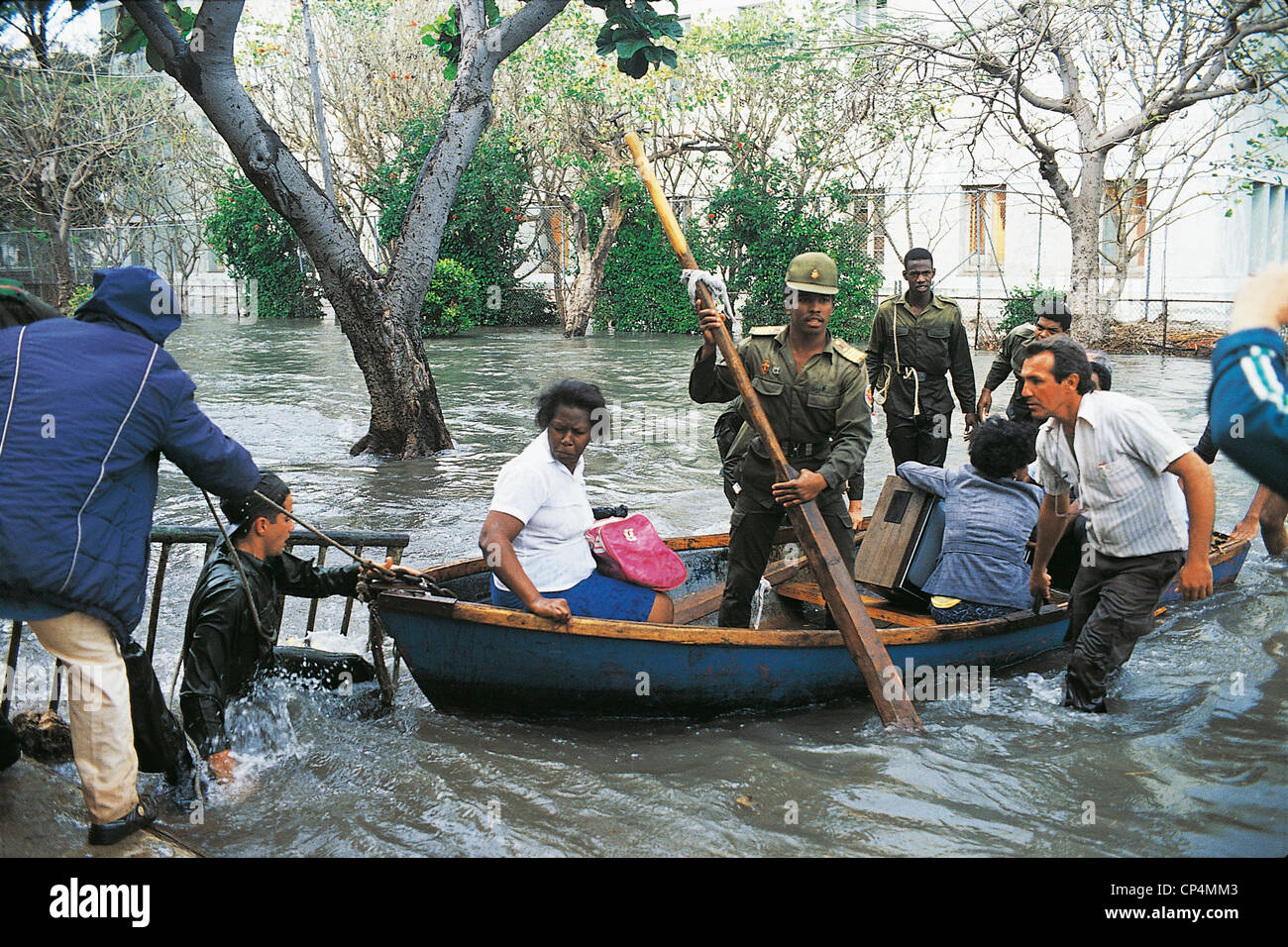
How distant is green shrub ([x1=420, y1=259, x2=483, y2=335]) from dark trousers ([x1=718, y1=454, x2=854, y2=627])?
1800cm

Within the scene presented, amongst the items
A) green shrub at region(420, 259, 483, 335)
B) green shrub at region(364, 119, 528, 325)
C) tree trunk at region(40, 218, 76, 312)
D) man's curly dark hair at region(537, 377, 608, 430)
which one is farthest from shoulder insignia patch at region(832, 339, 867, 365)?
tree trunk at region(40, 218, 76, 312)

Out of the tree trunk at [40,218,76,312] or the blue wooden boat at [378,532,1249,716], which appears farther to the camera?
the tree trunk at [40,218,76,312]

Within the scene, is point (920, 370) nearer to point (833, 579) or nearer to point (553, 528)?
point (833, 579)

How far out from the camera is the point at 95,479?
3.48 meters

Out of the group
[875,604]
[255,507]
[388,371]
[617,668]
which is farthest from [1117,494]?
[388,371]

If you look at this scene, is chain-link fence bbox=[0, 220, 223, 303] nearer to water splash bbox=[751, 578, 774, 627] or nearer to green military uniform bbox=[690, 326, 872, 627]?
water splash bbox=[751, 578, 774, 627]

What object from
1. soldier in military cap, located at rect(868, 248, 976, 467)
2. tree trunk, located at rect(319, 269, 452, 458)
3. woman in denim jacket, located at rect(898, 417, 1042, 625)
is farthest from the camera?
tree trunk, located at rect(319, 269, 452, 458)

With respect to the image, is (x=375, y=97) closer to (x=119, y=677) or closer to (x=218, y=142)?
(x=218, y=142)

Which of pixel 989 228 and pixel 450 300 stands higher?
pixel 989 228

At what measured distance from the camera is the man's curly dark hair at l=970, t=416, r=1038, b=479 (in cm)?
568

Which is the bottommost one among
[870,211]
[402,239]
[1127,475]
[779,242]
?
[1127,475]

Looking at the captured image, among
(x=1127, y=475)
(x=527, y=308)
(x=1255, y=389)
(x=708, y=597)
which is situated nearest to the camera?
(x=1255, y=389)

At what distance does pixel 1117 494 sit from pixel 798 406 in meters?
1.54

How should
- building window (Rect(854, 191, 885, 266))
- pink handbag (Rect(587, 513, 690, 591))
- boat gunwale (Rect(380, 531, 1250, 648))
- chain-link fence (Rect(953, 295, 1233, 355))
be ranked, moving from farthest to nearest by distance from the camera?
building window (Rect(854, 191, 885, 266)) → chain-link fence (Rect(953, 295, 1233, 355)) → pink handbag (Rect(587, 513, 690, 591)) → boat gunwale (Rect(380, 531, 1250, 648))
